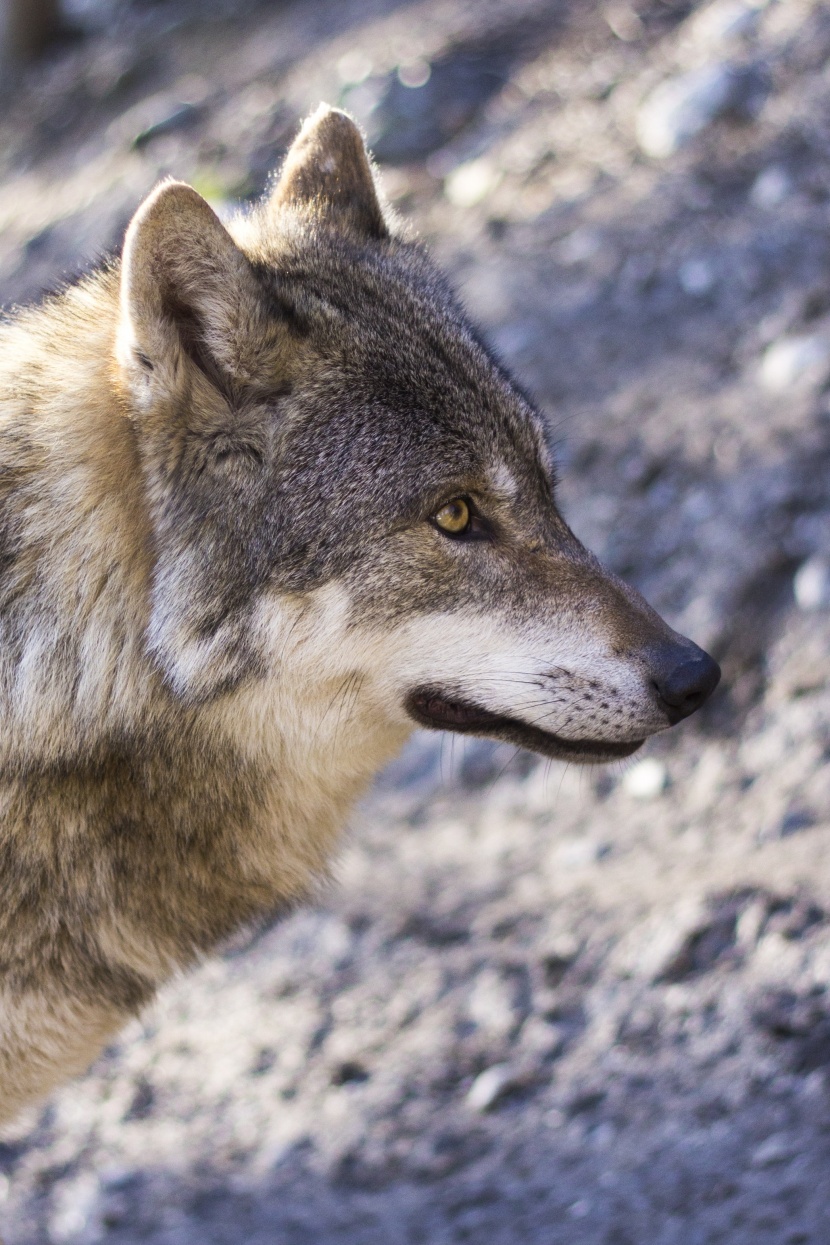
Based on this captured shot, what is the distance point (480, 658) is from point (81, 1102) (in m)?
2.75

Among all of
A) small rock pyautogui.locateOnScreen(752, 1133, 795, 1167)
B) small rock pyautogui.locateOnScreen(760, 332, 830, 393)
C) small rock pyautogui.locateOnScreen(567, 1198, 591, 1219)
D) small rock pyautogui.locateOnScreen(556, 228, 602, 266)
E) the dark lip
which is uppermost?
small rock pyautogui.locateOnScreen(556, 228, 602, 266)

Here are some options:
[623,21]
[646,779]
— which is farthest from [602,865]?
[623,21]

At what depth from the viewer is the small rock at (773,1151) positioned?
3.54 m

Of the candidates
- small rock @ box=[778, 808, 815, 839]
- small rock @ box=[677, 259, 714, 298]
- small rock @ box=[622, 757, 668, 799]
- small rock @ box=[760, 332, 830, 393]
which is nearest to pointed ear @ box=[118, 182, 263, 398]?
small rock @ box=[778, 808, 815, 839]

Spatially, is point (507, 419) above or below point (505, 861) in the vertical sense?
above

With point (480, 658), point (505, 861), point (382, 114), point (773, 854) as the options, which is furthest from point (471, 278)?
point (480, 658)

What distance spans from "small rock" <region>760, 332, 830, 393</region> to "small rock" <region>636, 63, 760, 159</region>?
2075 mm

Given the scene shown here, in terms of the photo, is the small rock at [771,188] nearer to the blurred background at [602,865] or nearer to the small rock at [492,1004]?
the blurred background at [602,865]

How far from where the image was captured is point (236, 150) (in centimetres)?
980

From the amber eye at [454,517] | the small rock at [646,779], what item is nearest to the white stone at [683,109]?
the small rock at [646,779]

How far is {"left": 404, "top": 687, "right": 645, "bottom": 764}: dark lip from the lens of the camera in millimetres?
3332

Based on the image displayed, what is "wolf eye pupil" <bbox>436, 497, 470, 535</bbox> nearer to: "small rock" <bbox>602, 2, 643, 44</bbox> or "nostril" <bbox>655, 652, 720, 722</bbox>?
"nostril" <bbox>655, 652, 720, 722</bbox>

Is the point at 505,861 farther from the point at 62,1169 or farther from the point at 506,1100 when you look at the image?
the point at 62,1169

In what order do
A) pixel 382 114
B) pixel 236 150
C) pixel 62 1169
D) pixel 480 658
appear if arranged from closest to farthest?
pixel 480 658 → pixel 62 1169 → pixel 382 114 → pixel 236 150
